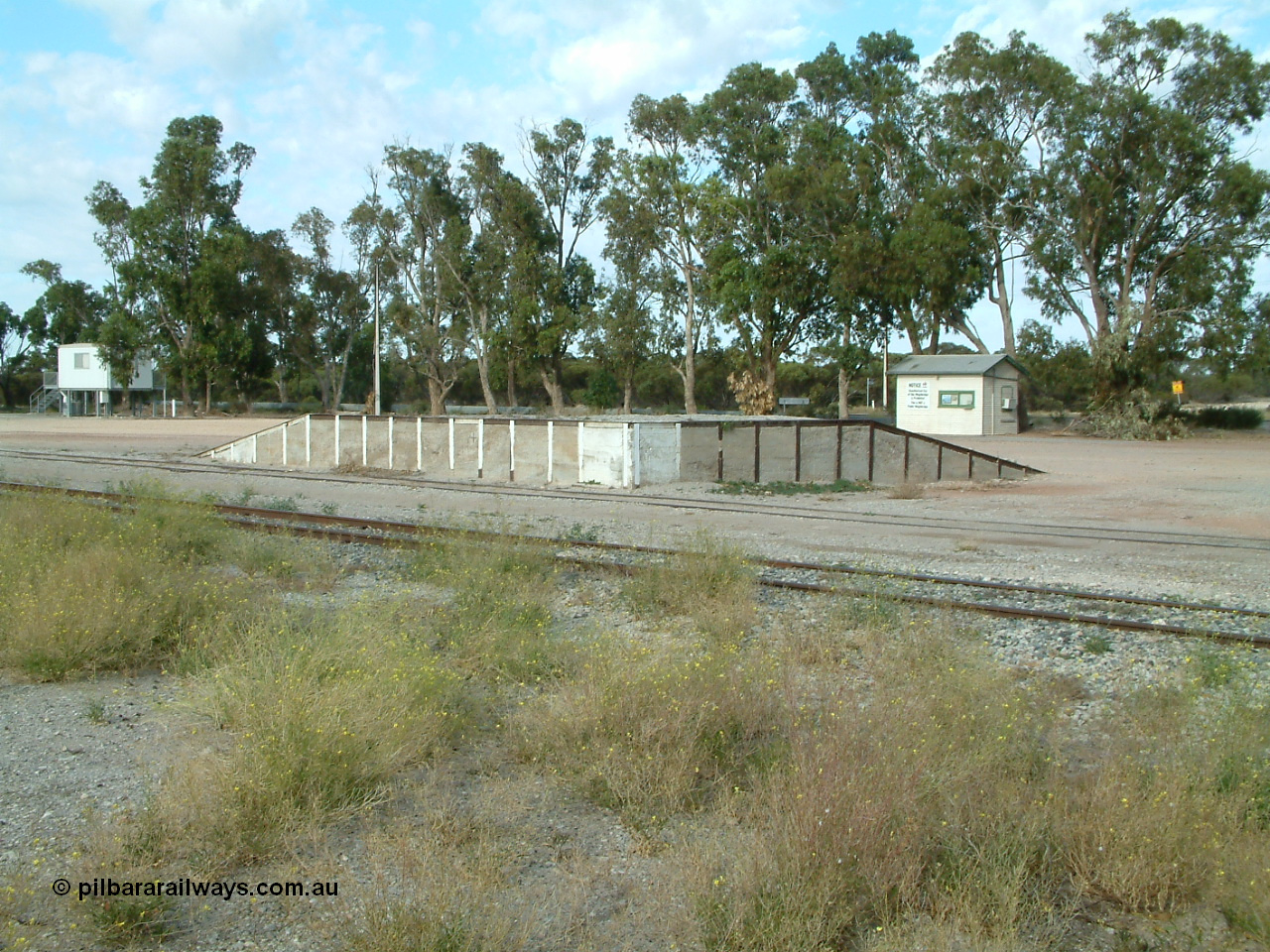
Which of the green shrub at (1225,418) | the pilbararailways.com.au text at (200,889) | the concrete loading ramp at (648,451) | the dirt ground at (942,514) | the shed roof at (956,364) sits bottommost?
the pilbararailways.com.au text at (200,889)

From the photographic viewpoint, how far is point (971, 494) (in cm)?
2333

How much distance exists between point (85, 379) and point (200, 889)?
313ft

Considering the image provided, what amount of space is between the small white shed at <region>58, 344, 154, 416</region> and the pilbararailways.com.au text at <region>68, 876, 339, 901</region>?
298 ft

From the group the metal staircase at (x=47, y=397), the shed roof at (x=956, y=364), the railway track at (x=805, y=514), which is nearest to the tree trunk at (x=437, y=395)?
the shed roof at (x=956, y=364)

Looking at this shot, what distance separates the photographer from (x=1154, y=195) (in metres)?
48.2

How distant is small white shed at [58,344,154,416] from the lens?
287ft

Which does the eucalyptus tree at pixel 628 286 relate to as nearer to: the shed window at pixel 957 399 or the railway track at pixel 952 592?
the shed window at pixel 957 399

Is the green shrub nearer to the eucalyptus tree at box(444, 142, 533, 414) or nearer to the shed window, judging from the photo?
the shed window

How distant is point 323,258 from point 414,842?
8601 centimetres

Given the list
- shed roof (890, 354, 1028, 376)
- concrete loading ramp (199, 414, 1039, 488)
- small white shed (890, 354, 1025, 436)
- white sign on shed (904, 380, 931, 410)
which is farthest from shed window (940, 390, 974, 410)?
concrete loading ramp (199, 414, 1039, 488)

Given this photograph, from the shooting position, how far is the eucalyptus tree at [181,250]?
74.1 m

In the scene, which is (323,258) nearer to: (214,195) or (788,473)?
(214,195)

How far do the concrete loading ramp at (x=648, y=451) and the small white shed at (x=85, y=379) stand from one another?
224 feet

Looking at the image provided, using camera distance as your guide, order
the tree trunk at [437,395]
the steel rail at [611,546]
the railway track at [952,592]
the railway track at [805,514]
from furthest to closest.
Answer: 1. the tree trunk at [437,395]
2. the railway track at [805,514]
3. the steel rail at [611,546]
4. the railway track at [952,592]
